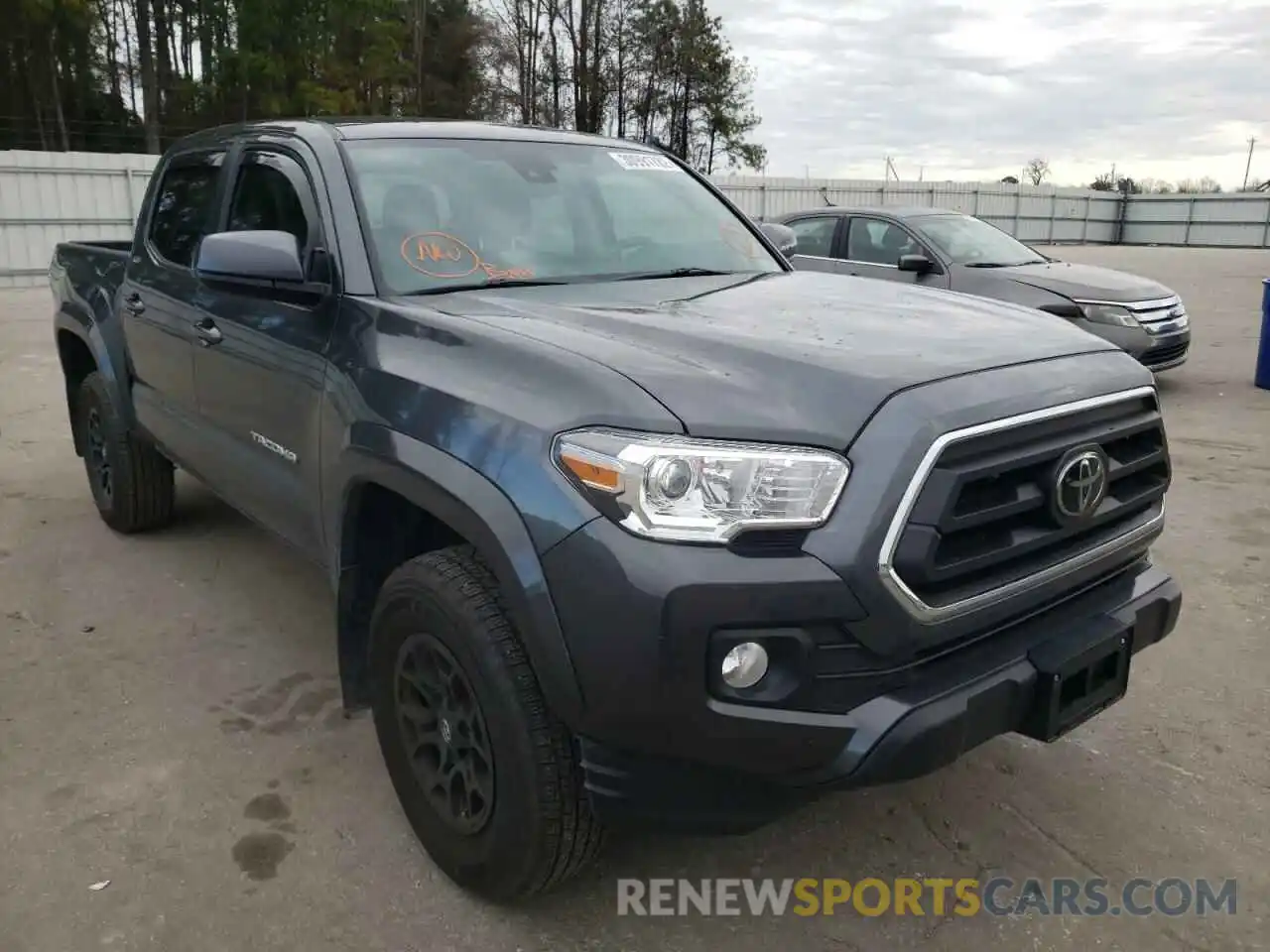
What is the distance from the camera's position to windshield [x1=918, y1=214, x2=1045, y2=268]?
335 inches

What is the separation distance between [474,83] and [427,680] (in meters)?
36.4

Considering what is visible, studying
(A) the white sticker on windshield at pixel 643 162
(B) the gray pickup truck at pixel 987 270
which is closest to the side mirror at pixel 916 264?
(B) the gray pickup truck at pixel 987 270

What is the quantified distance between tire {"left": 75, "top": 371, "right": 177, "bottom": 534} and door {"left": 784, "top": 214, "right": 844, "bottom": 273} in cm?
566

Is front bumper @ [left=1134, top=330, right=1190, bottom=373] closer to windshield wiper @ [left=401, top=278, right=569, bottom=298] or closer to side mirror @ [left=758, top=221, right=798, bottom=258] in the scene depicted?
side mirror @ [left=758, top=221, right=798, bottom=258]

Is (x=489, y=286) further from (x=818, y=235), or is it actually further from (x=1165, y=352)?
(x=1165, y=352)

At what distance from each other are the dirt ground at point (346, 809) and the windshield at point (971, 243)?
14.8ft

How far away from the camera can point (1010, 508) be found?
6.79 ft

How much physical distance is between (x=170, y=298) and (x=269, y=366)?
117 cm

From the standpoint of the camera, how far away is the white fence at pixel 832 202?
18703 mm

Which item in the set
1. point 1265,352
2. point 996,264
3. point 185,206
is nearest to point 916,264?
point 996,264

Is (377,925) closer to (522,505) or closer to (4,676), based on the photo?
(522,505)

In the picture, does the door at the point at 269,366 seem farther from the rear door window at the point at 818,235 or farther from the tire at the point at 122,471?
the rear door window at the point at 818,235

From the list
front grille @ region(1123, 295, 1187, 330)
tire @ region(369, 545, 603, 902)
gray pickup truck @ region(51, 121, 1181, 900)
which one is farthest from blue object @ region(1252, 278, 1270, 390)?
tire @ region(369, 545, 603, 902)

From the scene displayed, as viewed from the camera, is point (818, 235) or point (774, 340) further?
point (818, 235)
